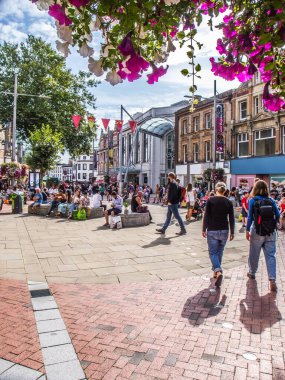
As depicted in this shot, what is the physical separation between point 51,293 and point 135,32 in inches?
159

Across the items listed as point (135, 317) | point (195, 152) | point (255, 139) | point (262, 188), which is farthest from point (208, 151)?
point (135, 317)

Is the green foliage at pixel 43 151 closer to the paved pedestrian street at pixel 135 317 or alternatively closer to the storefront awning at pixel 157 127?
the paved pedestrian street at pixel 135 317

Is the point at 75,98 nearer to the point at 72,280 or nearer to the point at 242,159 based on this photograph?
the point at 242,159

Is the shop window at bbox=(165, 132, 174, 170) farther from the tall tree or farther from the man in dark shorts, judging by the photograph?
the man in dark shorts

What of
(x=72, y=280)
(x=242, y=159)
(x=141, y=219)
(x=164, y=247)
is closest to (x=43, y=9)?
(x=72, y=280)

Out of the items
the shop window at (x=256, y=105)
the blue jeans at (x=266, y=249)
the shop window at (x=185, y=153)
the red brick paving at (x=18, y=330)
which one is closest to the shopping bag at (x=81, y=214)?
the red brick paving at (x=18, y=330)

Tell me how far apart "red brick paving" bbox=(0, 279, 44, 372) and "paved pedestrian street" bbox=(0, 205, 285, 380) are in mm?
11

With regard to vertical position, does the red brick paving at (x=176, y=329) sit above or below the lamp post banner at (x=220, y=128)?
below

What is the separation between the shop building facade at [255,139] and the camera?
2366 cm

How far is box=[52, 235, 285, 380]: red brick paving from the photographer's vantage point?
2.86 m

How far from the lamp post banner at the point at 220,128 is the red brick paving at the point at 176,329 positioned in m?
23.6

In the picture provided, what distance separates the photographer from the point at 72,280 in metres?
5.48

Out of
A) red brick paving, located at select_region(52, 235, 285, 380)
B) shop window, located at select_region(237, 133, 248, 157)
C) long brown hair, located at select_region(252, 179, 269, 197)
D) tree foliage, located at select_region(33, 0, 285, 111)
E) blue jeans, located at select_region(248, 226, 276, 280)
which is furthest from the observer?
shop window, located at select_region(237, 133, 248, 157)

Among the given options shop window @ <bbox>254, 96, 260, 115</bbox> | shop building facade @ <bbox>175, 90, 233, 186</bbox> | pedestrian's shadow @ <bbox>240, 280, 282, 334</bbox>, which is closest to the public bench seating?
pedestrian's shadow @ <bbox>240, 280, 282, 334</bbox>
